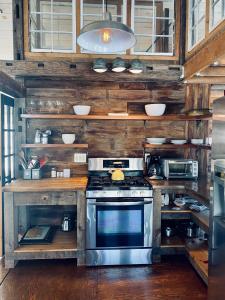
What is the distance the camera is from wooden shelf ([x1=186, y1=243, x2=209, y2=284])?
2.70 meters

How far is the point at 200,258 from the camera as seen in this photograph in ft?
9.58

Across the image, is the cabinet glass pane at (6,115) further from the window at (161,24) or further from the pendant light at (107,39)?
the window at (161,24)

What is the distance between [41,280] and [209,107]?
295cm

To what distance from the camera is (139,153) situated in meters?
3.84

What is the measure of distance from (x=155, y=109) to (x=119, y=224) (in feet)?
5.12

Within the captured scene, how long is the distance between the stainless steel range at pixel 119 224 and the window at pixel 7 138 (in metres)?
1.09

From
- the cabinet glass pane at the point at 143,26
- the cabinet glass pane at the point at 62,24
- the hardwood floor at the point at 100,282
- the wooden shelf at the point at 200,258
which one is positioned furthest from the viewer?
the cabinet glass pane at the point at 62,24

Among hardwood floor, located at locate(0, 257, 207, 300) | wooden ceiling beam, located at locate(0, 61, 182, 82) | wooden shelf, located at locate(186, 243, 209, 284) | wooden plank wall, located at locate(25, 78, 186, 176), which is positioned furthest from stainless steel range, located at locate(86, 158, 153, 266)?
wooden ceiling beam, located at locate(0, 61, 182, 82)

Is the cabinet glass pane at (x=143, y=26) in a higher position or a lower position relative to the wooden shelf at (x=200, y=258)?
higher

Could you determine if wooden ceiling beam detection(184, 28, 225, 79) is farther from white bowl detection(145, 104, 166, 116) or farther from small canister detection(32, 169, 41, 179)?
small canister detection(32, 169, 41, 179)

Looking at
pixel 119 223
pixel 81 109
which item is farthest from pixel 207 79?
pixel 119 223

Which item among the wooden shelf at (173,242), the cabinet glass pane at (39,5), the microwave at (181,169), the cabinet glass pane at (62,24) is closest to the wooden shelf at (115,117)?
the microwave at (181,169)

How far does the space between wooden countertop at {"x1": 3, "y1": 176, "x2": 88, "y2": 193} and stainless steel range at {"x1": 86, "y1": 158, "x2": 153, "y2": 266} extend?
0.17 metres

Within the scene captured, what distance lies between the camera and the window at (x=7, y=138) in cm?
317
